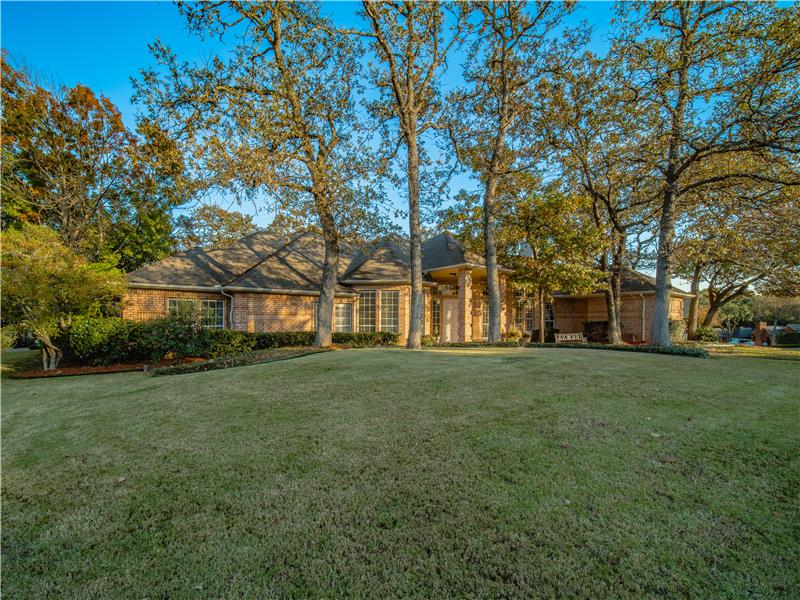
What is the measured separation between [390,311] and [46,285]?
12.1 metres

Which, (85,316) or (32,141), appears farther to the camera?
(32,141)

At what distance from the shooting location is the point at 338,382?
6.68 meters

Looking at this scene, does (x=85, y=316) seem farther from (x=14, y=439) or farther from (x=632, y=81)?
(x=632, y=81)

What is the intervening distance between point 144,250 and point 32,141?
8436mm

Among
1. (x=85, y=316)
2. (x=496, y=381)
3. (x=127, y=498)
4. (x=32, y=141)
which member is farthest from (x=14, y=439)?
(x=32, y=141)

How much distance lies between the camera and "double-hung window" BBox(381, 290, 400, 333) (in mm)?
17906

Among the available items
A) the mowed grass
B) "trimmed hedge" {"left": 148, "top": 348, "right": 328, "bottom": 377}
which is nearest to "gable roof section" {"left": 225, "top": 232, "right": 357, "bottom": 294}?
"trimmed hedge" {"left": 148, "top": 348, "right": 328, "bottom": 377}

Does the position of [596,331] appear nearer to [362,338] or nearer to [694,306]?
[694,306]

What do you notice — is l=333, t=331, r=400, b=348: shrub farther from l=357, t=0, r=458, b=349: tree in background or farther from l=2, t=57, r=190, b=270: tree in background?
l=2, t=57, r=190, b=270: tree in background

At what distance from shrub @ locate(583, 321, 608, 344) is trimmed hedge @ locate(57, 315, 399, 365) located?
1789 cm

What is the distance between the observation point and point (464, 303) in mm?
17891

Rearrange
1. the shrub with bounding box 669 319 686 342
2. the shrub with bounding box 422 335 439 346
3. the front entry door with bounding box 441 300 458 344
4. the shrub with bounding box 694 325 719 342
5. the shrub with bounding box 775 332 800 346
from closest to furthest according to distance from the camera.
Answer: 1. the shrub with bounding box 422 335 439 346
2. the front entry door with bounding box 441 300 458 344
3. the shrub with bounding box 669 319 686 342
4. the shrub with bounding box 694 325 719 342
5. the shrub with bounding box 775 332 800 346

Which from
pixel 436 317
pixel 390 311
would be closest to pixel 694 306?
pixel 436 317

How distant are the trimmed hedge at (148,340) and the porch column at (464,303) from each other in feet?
27.9
